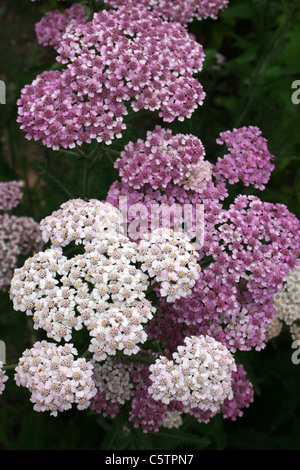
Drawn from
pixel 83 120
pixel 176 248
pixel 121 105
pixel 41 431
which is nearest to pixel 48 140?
pixel 83 120

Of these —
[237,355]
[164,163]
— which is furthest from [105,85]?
[237,355]

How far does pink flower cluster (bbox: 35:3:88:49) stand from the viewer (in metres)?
3.21

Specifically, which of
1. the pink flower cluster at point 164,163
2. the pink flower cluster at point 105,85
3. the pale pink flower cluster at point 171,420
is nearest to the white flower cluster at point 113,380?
the pale pink flower cluster at point 171,420

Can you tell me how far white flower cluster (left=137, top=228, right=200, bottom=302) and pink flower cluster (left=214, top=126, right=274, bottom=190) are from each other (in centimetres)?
67

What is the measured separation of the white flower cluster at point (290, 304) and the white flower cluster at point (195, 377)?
0.86 m

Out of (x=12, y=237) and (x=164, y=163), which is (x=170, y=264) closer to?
(x=164, y=163)

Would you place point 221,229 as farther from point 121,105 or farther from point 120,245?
point 121,105

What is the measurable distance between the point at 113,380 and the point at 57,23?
7.29 feet

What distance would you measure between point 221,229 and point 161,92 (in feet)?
2.53

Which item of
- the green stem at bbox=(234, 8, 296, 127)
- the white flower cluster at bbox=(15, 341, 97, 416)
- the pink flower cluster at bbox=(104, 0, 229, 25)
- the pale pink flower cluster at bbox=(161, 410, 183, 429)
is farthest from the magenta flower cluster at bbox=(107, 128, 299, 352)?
the green stem at bbox=(234, 8, 296, 127)

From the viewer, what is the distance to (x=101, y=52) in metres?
2.61

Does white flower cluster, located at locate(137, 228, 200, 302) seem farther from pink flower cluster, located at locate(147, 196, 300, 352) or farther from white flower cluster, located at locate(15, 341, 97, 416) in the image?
white flower cluster, located at locate(15, 341, 97, 416)

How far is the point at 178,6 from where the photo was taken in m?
3.12

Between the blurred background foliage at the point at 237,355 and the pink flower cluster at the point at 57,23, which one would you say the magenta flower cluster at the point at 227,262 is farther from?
the pink flower cluster at the point at 57,23
